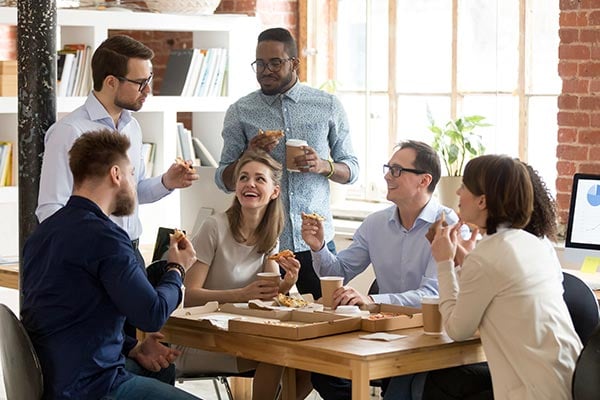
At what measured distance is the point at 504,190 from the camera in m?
3.70

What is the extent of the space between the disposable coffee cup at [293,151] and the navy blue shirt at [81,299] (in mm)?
1439

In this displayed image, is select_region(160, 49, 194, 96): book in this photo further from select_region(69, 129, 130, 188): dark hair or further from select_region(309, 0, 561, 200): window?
select_region(69, 129, 130, 188): dark hair

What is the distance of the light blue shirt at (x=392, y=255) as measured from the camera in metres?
4.50

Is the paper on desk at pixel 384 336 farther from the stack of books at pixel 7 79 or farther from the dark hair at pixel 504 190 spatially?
the stack of books at pixel 7 79

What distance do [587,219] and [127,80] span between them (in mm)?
2156

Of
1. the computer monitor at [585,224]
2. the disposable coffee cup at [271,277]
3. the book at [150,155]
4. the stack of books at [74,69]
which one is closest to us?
the disposable coffee cup at [271,277]

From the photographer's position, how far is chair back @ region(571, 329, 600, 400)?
3488 millimetres

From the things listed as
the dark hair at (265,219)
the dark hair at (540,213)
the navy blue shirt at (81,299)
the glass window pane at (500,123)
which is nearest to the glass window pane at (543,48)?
the glass window pane at (500,123)

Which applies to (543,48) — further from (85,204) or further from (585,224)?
(85,204)

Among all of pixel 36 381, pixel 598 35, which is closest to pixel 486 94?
pixel 598 35

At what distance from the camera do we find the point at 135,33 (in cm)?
802

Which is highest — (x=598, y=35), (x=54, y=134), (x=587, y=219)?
(x=598, y=35)

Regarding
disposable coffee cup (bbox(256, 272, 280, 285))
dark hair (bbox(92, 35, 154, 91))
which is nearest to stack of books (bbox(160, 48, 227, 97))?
dark hair (bbox(92, 35, 154, 91))

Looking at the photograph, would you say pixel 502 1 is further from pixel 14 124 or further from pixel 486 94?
pixel 14 124
